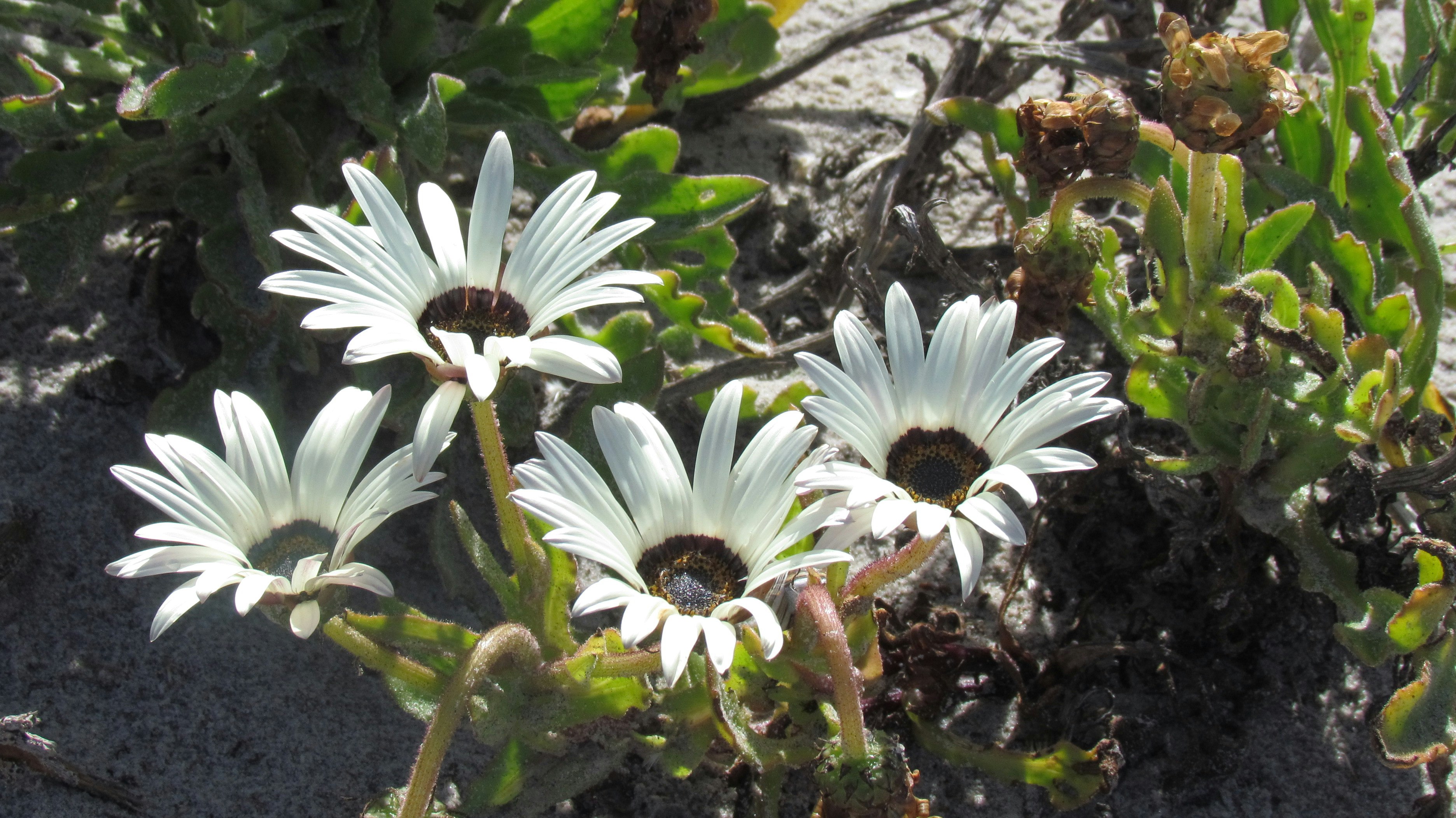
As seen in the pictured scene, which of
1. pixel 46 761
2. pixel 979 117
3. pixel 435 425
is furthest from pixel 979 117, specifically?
pixel 46 761

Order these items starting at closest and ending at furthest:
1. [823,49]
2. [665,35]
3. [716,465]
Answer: [716,465]
[665,35]
[823,49]

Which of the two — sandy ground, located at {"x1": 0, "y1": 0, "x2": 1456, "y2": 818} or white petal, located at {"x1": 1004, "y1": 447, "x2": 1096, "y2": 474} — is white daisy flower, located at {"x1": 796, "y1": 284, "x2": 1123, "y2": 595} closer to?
white petal, located at {"x1": 1004, "y1": 447, "x2": 1096, "y2": 474}

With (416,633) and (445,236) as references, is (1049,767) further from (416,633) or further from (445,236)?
(445,236)

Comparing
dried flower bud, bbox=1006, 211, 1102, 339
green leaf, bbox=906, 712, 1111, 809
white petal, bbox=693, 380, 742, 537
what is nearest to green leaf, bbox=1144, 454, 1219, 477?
dried flower bud, bbox=1006, 211, 1102, 339

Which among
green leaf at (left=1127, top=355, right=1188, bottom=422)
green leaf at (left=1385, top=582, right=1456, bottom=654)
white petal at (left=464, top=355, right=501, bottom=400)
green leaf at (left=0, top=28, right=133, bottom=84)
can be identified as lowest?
white petal at (left=464, top=355, right=501, bottom=400)

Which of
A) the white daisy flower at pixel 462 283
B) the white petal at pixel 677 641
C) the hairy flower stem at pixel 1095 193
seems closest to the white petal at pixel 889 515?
the white petal at pixel 677 641

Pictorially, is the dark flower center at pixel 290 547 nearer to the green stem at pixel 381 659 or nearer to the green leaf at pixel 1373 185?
the green stem at pixel 381 659
